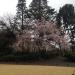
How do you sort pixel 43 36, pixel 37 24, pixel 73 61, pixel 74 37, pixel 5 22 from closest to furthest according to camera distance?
pixel 73 61 < pixel 43 36 < pixel 37 24 < pixel 5 22 < pixel 74 37

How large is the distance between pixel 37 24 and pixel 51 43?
4.48m

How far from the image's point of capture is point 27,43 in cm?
3500

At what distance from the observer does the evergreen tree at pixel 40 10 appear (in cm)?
4297

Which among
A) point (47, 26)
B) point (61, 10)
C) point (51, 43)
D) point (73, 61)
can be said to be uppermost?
point (61, 10)

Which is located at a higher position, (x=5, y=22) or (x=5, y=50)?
(x=5, y=22)

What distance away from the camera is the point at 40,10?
43.8m

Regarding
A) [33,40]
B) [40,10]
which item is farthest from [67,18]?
[33,40]

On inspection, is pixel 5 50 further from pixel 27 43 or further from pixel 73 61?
pixel 73 61

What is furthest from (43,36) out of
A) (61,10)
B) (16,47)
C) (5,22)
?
(61,10)
